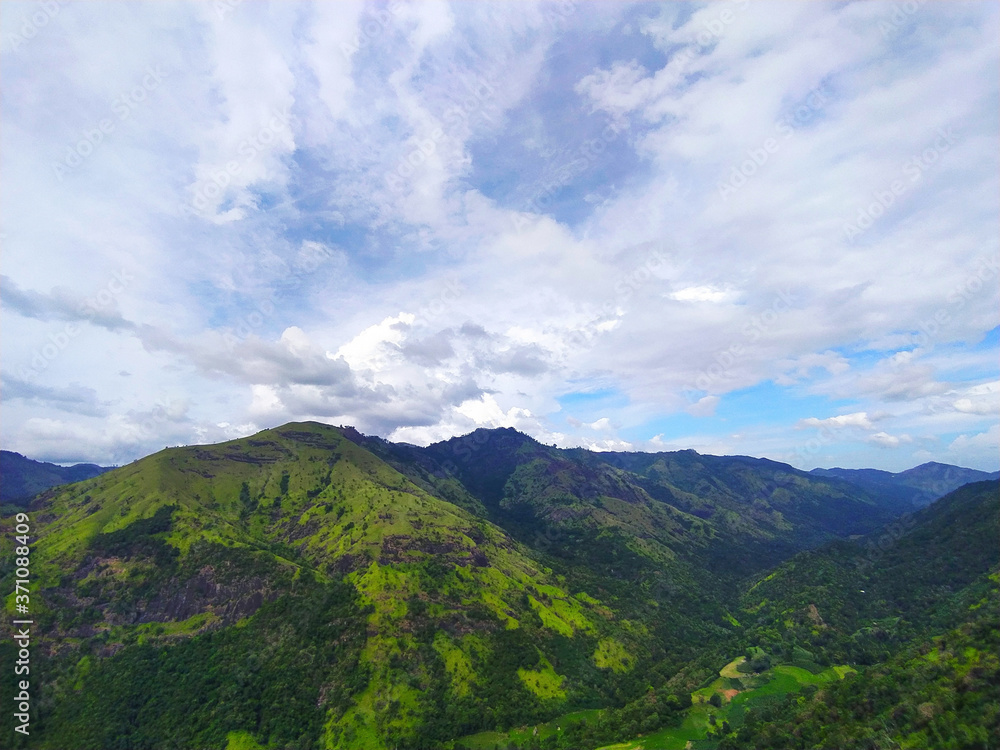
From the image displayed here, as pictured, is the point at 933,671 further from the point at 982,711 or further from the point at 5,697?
the point at 5,697

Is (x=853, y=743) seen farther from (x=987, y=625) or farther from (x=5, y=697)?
(x=5, y=697)

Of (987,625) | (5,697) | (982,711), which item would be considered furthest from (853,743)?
(5,697)

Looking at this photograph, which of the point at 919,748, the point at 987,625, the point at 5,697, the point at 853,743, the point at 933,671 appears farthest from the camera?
the point at 5,697

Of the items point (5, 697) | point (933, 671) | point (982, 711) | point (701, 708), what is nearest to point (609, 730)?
point (701, 708)

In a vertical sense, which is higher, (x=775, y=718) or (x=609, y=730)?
(x=775, y=718)

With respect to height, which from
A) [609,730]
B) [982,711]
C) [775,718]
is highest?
[982,711]

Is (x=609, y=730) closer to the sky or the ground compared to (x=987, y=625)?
closer to the ground

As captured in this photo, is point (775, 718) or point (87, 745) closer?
point (775, 718)

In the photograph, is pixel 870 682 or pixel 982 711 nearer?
pixel 982 711

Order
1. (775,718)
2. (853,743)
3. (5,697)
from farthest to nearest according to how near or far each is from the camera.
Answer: (5,697) < (775,718) < (853,743)
